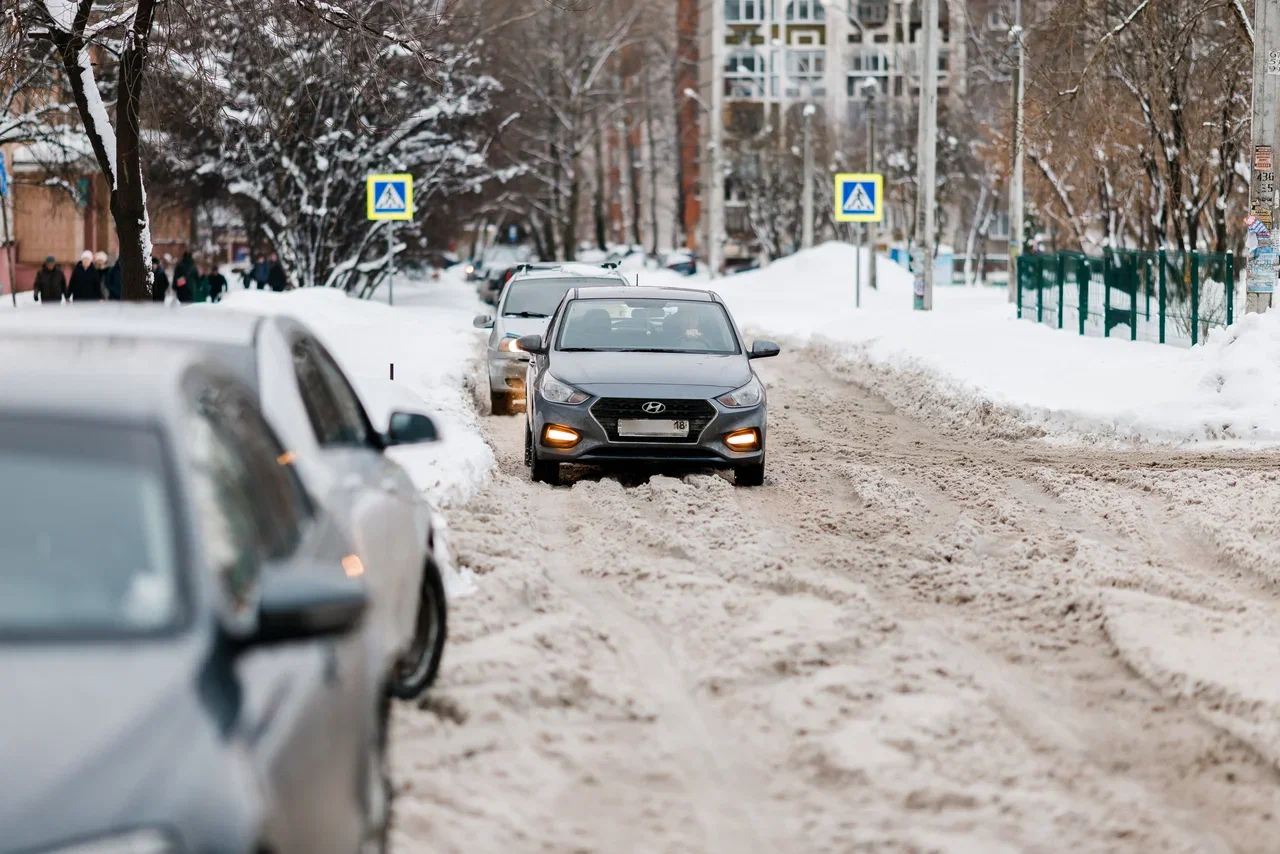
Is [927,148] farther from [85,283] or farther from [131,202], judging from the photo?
[131,202]

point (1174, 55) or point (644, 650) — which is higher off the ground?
point (1174, 55)

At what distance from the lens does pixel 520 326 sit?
20766mm

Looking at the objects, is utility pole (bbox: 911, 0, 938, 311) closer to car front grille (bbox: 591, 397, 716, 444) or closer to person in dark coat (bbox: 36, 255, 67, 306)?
person in dark coat (bbox: 36, 255, 67, 306)

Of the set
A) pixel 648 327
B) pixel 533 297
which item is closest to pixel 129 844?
pixel 648 327

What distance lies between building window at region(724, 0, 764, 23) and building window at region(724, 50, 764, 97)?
223 centimetres

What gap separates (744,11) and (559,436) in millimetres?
108381

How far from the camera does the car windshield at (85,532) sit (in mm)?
3740

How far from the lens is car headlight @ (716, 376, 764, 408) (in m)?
13.9

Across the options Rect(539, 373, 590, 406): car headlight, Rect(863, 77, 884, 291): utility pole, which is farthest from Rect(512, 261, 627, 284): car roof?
Rect(863, 77, 884, 291): utility pole

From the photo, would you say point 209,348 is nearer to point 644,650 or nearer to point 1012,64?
Result: point 644,650

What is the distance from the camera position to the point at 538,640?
26.7ft

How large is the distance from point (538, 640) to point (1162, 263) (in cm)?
1784

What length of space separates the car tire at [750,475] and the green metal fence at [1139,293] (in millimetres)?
10398

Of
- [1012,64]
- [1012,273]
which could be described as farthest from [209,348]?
[1012,273]
